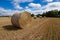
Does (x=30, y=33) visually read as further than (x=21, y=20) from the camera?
No

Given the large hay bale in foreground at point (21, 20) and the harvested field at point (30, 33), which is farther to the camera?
the large hay bale in foreground at point (21, 20)

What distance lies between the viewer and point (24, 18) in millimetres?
10188

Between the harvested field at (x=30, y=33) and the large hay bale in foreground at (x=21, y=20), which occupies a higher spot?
the large hay bale in foreground at (x=21, y=20)

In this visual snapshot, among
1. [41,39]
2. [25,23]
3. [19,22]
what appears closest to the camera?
[41,39]

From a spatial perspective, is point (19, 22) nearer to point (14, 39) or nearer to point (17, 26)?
point (17, 26)

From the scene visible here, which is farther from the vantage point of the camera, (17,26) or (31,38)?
(17,26)

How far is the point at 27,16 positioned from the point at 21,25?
4.87 ft

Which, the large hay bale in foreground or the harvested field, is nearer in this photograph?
the harvested field

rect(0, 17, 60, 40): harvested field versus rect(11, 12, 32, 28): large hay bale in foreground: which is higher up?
rect(11, 12, 32, 28): large hay bale in foreground

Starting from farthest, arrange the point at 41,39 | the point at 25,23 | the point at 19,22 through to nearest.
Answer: the point at 25,23 < the point at 19,22 < the point at 41,39

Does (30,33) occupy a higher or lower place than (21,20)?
lower

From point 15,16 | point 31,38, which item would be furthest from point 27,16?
point 31,38

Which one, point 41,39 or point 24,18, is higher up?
point 24,18

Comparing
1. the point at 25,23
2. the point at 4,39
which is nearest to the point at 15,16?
the point at 25,23
